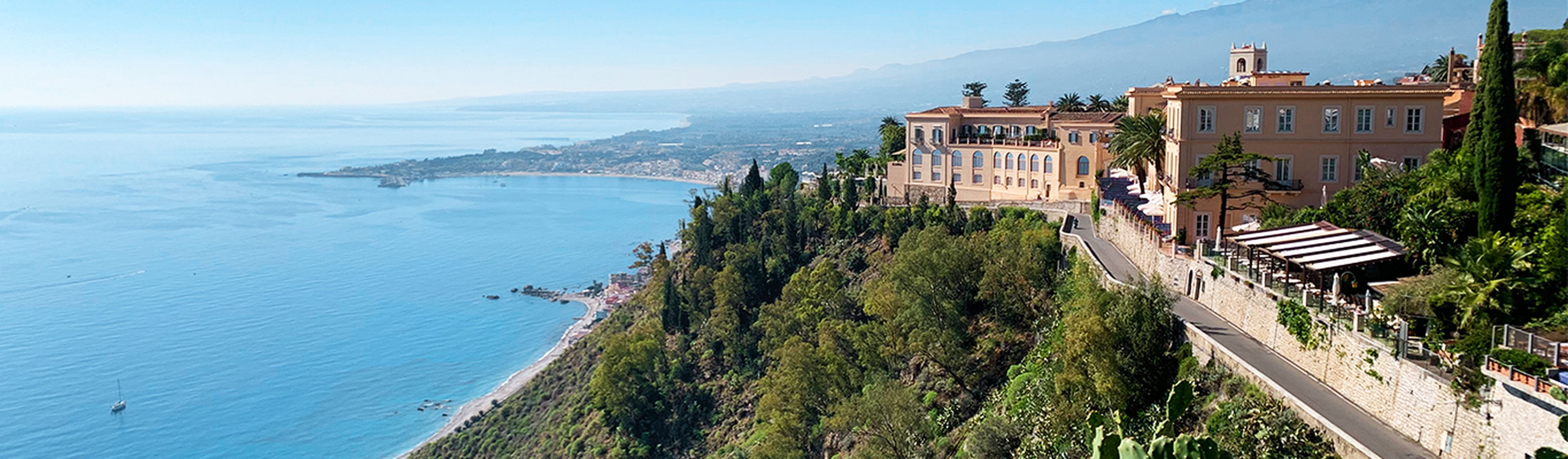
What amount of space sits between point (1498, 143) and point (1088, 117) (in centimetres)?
2654

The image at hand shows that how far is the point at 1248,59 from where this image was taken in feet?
148

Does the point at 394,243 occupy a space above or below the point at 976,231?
below

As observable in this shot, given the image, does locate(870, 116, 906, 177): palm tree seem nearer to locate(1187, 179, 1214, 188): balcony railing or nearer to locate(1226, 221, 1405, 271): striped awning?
locate(1187, 179, 1214, 188): balcony railing

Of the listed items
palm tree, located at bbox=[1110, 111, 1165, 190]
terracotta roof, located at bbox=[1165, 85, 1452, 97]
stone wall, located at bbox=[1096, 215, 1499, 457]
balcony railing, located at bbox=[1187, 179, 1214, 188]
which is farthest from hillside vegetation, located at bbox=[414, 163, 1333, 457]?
terracotta roof, located at bbox=[1165, 85, 1452, 97]

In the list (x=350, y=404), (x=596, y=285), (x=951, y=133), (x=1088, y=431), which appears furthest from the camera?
(x=596, y=285)

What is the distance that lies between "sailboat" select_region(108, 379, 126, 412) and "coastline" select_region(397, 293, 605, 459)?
20.3 m

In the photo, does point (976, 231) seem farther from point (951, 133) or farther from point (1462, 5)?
point (1462, 5)

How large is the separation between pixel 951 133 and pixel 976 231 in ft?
40.0

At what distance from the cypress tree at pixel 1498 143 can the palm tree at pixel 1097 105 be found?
3149 cm

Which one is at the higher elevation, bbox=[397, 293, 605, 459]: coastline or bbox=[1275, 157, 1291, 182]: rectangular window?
bbox=[1275, 157, 1291, 182]: rectangular window

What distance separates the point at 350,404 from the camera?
71.6 m

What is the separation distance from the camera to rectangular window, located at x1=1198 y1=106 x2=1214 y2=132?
2730cm

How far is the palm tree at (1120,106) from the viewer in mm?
48853

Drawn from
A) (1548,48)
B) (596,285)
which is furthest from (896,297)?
(596,285)
